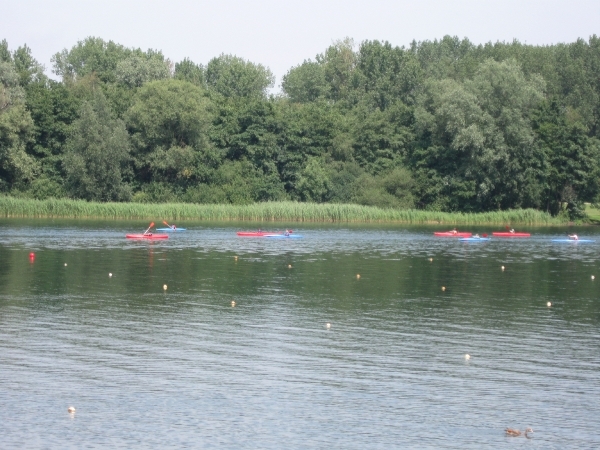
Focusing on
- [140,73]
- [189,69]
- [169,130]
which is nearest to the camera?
[169,130]

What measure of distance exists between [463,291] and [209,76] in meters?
114

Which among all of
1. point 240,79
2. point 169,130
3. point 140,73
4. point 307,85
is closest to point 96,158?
point 169,130

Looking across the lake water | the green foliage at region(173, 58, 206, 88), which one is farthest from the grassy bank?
the green foliage at region(173, 58, 206, 88)

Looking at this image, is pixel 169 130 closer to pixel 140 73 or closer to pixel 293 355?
pixel 140 73

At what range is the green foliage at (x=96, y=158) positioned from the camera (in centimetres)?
8400

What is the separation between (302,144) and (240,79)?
34908 mm

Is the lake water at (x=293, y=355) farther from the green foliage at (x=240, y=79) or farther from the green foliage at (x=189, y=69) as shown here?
the green foliage at (x=189, y=69)

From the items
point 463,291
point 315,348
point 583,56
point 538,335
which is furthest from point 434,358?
point 583,56

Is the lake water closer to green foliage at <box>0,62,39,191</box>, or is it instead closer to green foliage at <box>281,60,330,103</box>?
green foliage at <box>0,62,39,191</box>

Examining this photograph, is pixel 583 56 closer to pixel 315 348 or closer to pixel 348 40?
pixel 348 40

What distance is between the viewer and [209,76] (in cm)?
14375

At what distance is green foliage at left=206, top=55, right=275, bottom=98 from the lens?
127438mm

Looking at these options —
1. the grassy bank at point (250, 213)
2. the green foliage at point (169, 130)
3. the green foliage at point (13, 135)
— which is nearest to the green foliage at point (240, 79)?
the green foliage at point (169, 130)

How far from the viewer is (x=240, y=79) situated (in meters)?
129
